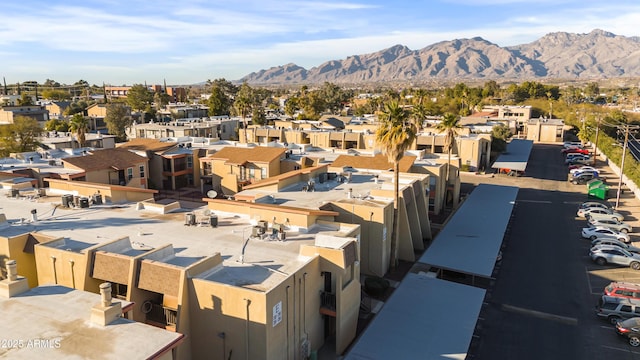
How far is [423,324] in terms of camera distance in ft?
75.4

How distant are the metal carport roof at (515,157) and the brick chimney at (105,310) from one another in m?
63.7

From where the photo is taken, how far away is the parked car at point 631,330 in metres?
25.1

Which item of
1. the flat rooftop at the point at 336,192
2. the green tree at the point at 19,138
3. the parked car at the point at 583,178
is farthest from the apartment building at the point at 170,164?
the parked car at the point at 583,178

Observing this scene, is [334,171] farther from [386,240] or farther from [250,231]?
[250,231]

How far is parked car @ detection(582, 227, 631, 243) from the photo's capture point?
133ft

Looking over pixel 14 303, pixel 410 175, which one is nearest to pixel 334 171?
pixel 410 175

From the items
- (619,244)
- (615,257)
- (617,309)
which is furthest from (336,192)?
(619,244)

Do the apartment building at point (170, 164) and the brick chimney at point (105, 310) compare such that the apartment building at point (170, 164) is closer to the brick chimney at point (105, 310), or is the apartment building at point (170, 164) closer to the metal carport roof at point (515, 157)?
the brick chimney at point (105, 310)

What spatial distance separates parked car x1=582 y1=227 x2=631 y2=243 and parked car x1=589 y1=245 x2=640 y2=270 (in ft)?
14.0

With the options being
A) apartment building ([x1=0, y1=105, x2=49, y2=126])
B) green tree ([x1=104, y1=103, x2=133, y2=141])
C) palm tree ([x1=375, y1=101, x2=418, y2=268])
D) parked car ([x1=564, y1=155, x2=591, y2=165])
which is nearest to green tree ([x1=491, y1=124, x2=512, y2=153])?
parked car ([x1=564, y1=155, x2=591, y2=165])

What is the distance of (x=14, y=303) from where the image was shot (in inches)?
678

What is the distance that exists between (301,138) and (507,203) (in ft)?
134

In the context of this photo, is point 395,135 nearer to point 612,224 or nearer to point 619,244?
point 619,244

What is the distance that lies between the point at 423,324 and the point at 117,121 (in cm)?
8382
